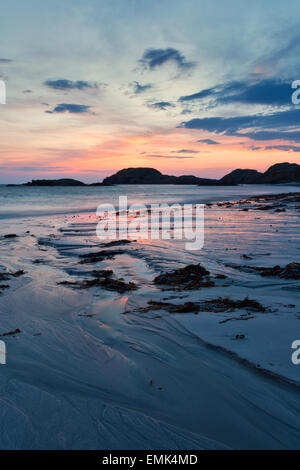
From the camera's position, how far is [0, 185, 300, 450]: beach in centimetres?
227

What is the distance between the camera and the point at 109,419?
7.92ft

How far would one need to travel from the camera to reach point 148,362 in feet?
10.4

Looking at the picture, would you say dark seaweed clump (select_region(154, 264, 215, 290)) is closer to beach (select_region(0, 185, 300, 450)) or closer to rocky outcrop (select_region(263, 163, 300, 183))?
beach (select_region(0, 185, 300, 450))

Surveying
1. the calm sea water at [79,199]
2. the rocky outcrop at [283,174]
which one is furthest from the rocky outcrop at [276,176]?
the calm sea water at [79,199]

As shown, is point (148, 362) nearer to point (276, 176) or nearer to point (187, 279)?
point (187, 279)

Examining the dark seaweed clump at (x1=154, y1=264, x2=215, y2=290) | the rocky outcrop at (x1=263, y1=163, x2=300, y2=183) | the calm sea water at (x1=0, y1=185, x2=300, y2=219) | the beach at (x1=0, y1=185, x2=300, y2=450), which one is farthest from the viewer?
the rocky outcrop at (x1=263, y1=163, x2=300, y2=183)

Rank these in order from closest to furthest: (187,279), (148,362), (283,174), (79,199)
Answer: (148,362)
(187,279)
(79,199)
(283,174)

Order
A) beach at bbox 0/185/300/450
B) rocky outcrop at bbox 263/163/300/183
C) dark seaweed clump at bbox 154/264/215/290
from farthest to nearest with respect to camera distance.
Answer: rocky outcrop at bbox 263/163/300/183 < dark seaweed clump at bbox 154/264/215/290 < beach at bbox 0/185/300/450

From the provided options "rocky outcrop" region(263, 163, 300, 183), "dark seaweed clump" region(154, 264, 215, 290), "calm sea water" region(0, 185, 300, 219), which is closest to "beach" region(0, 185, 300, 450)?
"dark seaweed clump" region(154, 264, 215, 290)

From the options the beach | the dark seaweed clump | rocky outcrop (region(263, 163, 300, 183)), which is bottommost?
the beach

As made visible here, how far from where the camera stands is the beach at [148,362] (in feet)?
7.43

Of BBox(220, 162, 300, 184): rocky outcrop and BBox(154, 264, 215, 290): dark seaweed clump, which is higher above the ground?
BBox(220, 162, 300, 184): rocky outcrop

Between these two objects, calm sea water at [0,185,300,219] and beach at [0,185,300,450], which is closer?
beach at [0,185,300,450]

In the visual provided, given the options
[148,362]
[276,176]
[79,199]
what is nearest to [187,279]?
[148,362]
